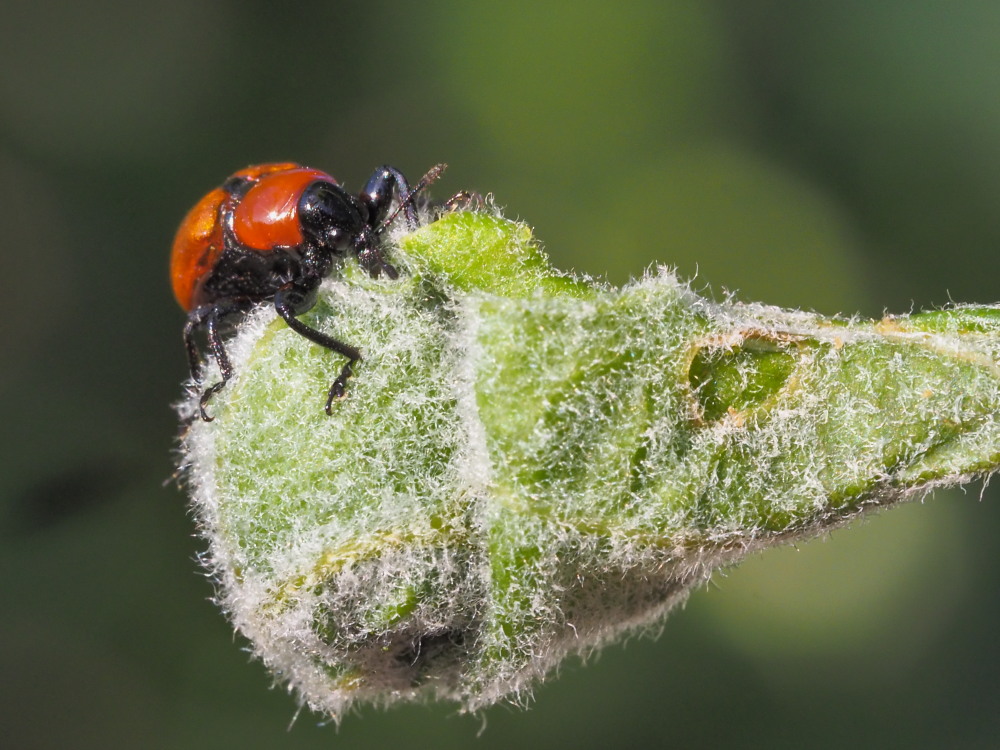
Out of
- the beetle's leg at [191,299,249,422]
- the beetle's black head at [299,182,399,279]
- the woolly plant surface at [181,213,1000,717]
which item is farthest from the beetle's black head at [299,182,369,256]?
the woolly plant surface at [181,213,1000,717]

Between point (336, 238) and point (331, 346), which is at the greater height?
point (336, 238)

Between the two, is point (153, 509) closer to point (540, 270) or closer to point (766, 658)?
point (766, 658)

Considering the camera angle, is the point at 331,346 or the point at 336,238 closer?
the point at 331,346

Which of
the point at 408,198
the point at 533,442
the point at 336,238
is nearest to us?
the point at 533,442

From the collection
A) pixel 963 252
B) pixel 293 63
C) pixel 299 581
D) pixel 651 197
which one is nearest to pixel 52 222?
pixel 293 63

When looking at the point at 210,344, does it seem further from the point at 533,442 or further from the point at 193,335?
the point at 533,442

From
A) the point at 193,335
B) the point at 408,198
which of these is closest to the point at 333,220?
the point at 408,198

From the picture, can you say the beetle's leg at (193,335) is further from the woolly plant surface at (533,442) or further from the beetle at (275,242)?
the woolly plant surface at (533,442)
